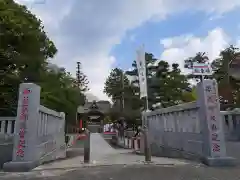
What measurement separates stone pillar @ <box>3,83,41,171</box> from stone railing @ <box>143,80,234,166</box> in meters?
4.48

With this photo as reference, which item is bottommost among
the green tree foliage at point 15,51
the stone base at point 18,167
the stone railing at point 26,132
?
the stone base at point 18,167

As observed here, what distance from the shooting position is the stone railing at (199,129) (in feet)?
20.9

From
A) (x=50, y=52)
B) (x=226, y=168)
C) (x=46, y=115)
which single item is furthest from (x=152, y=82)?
(x=226, y=168)

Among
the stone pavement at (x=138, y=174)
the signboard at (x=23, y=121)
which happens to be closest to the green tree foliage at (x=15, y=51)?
the signboard at (x=23, y=121)

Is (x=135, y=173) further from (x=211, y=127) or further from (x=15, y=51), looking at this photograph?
(x=15, y=51)

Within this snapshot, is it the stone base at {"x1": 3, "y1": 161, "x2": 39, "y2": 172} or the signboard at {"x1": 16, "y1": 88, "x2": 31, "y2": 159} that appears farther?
the signboard at {"x1": 16, "y1": 88, "x2": 31, "y2": 159}

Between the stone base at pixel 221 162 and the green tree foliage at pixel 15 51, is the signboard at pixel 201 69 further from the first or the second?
the green tree foliage at pixel 15 51

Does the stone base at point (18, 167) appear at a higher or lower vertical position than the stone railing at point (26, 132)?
lower

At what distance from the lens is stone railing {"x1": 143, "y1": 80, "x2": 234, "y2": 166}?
6.37 m

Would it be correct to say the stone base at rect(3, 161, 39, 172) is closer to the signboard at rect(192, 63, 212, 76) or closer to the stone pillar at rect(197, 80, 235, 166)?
the stone pillar at rect(197, 80, 235, 166)

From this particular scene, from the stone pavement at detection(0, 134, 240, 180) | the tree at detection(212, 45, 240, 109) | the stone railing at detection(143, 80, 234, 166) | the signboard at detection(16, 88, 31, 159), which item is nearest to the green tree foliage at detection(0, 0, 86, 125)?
the signboard at detection(16, 88, 31, 159)

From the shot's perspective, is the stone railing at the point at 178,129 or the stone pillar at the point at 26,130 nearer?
the stone pillar at the point at 26,130

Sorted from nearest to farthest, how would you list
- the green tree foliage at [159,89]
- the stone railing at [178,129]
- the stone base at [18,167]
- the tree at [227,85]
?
the stone base at [18,167] → the stone railing at [178,129] → the tree at [227,85] → the green tree foliage at [159,89]

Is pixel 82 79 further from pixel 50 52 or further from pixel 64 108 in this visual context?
pixel 50 52
